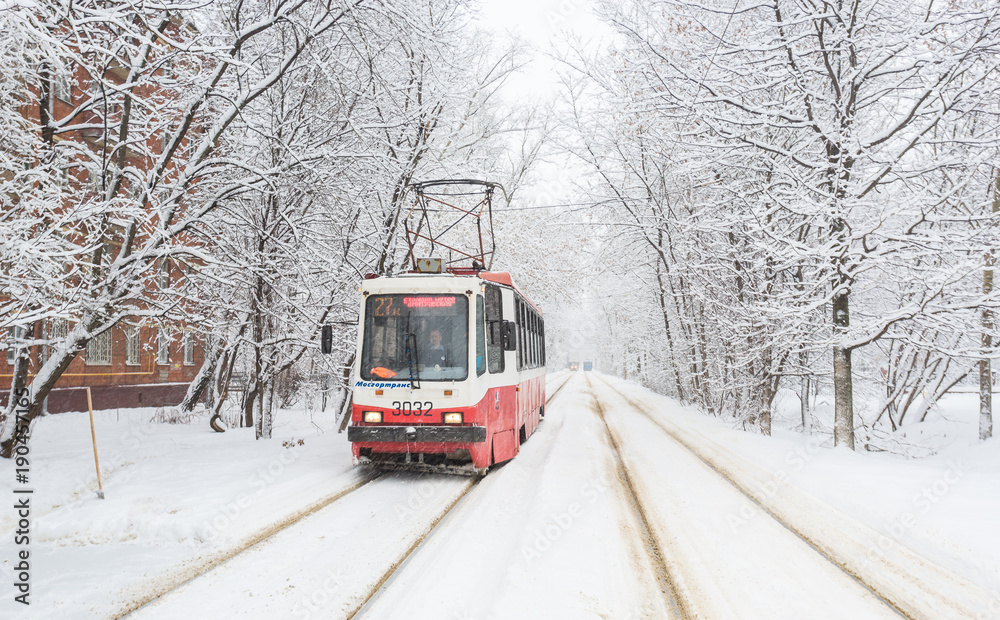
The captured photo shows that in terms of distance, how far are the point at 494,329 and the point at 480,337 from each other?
0.24 meters

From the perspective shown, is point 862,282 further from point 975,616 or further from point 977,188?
point 975,616

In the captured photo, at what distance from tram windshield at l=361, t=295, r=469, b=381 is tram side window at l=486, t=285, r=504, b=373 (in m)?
0.36

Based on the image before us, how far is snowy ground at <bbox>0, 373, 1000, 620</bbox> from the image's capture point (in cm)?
403

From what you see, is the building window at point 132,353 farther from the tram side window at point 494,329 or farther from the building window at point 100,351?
the tram side window at point 494,329

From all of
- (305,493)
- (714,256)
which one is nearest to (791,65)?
(714,256)

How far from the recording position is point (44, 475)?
7242 millimetres

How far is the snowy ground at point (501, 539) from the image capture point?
403 cm

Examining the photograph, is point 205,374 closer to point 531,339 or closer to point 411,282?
point 531,339

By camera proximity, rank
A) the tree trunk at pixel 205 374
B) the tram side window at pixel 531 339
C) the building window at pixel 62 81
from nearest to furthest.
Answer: the building window at pixel 62 81, the tram side window at pixel 531 339, the tree trunk at pixel 205 374

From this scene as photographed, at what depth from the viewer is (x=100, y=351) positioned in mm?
21828

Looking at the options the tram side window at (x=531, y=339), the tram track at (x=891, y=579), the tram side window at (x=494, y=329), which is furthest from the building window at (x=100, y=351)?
the tram track at (x=891, y=579)

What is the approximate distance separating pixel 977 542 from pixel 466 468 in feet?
18.6

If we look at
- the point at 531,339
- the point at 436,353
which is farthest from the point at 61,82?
the point at 531,339

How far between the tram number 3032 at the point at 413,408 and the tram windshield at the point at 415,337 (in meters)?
0.36
